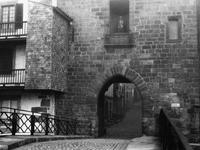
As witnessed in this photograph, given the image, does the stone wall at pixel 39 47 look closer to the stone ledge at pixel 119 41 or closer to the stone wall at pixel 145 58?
the stone wall at pixel 145 58

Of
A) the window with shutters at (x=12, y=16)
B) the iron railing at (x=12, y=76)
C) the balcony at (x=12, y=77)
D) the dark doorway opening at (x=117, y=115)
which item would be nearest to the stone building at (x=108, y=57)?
the balcony at (x=12, y=77)

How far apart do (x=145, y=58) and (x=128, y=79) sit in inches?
45.2

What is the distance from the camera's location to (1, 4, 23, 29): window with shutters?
1588 centimetres

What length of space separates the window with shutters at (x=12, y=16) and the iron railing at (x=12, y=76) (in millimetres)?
2297

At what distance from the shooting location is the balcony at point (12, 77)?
14.7 m

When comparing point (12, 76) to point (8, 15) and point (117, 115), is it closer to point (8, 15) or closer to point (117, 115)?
point (8, 15)

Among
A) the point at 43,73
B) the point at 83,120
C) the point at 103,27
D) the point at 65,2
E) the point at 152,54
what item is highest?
the point at 65,2

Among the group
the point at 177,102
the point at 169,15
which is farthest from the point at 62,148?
the point at 169,15

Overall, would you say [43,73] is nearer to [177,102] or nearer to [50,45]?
[50,45]

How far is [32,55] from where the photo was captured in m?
13.0

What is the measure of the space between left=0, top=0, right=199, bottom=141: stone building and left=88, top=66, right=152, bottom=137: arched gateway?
0.13 ft

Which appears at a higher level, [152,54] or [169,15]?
[169,15]

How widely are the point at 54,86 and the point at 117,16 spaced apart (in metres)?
4.67

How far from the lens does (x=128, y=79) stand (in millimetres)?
13633
